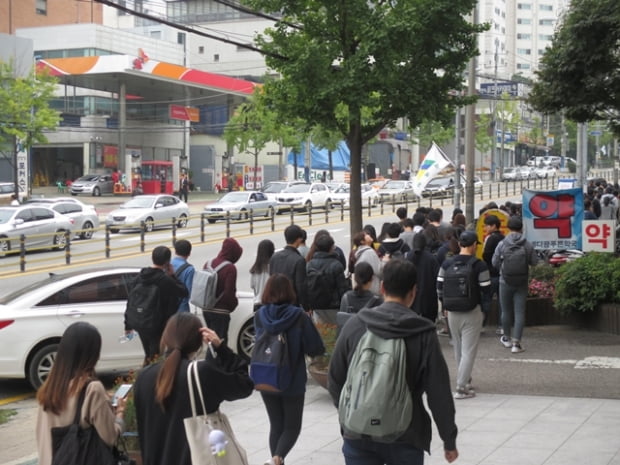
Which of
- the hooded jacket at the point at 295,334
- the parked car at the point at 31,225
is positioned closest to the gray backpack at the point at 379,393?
the hooded jacket at the point at 295,334

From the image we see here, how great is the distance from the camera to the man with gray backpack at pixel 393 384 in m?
4.79

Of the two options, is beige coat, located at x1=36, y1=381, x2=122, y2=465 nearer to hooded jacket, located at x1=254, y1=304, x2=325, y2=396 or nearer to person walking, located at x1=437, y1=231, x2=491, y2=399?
hooded jacket, located at x1=254, y1=304, x2=325, y2=396

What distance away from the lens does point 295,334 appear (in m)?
6.87

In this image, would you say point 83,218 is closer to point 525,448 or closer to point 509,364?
point 509,364

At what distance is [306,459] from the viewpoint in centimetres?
782

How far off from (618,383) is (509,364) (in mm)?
1575

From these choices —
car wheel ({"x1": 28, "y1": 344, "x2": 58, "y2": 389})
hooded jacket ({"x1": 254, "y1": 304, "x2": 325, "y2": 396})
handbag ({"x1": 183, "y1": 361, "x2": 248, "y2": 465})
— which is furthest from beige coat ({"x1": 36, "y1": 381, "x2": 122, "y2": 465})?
car wheel ({"x1": 28, "y1": 344, "x2": 58, "y2": 389})

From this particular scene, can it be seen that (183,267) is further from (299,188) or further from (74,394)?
(299,188)

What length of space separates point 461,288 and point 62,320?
16.7 feet

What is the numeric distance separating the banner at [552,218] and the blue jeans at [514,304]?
3743mm

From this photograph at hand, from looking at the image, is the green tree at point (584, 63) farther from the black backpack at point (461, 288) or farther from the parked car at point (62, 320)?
the black backpack at point (461, 288)

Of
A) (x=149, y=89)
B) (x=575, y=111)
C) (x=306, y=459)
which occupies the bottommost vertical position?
(x=306, y=459)

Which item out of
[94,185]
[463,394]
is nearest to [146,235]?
[463,394]

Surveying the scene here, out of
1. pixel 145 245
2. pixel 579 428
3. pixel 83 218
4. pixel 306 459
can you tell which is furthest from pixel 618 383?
pixel 83 218
